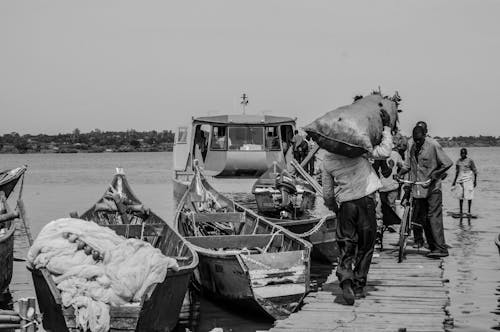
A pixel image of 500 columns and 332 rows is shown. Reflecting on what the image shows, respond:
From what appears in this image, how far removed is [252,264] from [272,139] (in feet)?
45.0

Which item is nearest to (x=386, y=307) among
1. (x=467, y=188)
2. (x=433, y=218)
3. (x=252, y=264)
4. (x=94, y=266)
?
(x=252, y=264)

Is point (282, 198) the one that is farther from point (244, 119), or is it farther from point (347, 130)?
point (347, 130)

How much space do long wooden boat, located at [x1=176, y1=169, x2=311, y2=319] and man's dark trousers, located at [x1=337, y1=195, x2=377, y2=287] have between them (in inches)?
80.8

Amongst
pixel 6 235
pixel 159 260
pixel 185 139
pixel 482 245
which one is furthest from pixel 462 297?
pixel 185 139

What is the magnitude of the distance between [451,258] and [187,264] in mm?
6279

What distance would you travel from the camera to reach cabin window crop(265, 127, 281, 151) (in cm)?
2353

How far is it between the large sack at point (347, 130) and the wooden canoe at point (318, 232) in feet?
19.2

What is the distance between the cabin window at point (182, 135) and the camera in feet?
80.6

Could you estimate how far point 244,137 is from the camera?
23.4 metres

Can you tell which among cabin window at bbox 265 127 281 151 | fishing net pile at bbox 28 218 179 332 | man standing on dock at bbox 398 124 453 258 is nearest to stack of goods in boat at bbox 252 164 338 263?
man standing on dock at bbox 398 124 453 258

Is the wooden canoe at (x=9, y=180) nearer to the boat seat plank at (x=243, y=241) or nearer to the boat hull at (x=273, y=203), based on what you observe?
the boat hull at (x=273, y=203)

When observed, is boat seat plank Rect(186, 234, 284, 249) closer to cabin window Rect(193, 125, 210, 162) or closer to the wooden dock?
Answer: the wooden dock

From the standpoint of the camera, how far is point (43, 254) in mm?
9438

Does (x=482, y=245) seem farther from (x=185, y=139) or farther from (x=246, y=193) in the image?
(x=185, y=139)
